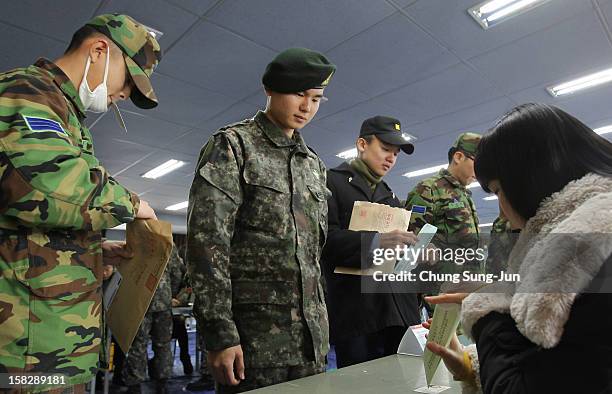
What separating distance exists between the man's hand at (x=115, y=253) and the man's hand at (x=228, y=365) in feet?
1.05

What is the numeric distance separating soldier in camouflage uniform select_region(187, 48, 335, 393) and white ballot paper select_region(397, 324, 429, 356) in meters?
0.25

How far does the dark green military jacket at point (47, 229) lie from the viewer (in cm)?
76

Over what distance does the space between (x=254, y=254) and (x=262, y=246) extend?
3 centimetres

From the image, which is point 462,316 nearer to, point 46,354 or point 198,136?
point 46,354

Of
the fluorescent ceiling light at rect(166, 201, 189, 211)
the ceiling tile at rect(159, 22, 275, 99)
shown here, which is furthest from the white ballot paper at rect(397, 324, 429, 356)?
the fluorescent ceiling light at rect(166, 201, 189, 211)

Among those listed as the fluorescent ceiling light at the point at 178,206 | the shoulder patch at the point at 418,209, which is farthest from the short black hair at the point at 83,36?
the fluorescent ceiling light at the point at 178,206

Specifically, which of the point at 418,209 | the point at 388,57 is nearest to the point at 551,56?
the point at 388,57

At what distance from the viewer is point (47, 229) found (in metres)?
0.82

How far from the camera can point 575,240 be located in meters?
0.48

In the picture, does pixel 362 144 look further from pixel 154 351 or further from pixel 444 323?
pixel 154 351

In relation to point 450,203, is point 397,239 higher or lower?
lower

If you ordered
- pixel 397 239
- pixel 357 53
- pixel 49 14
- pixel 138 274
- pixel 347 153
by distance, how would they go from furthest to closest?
pixel 347 153 → pixel 357 53 → pixel 49 14 → pixel 397 239 → pixel 138 274

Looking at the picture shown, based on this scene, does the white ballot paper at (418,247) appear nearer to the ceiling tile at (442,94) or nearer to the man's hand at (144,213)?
the man's hand at (144,213)

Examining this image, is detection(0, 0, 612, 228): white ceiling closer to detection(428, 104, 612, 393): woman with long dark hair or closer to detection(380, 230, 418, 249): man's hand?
detection(380, 230, 418, 249): man's hand
